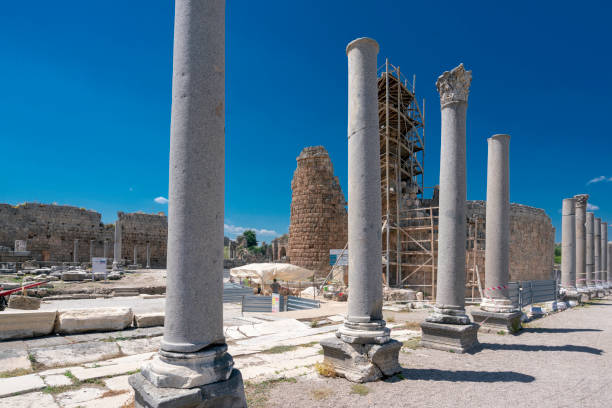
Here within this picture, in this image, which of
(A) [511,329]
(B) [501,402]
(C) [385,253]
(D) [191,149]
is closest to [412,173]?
(C) [385,253]

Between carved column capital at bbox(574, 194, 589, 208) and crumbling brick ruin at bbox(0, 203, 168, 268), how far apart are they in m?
31.8

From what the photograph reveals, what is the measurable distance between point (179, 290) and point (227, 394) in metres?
1.01

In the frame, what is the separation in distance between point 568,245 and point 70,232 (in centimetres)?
3451

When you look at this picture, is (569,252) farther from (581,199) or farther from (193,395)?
(193,395)

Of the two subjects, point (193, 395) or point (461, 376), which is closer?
point (193, 395)

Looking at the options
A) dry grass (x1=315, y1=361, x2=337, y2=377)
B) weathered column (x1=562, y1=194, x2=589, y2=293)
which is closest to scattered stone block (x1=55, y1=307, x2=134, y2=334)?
dry grass (x1=315, y1=361, x2=337, y2=377)

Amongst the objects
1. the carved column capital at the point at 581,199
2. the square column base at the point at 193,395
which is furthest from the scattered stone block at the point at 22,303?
the carved column capital at the point at 581,199

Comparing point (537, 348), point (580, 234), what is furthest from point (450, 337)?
point (580, 234)

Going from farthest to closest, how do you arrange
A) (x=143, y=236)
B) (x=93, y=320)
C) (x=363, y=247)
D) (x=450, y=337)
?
(x=143, y=236)
(x=93, y=320)
(x=450, y=337)
(x=363, y=247)

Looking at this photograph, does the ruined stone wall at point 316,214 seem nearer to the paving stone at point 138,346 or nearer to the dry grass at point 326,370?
the paving stone at point 138,346

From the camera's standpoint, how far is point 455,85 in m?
7.68

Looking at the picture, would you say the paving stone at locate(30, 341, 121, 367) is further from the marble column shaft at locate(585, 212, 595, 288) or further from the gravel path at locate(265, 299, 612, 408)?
the marble column shaft at locate(585, 212, 595, 288)

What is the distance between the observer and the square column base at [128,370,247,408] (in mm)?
3023

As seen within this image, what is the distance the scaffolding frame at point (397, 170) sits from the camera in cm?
1836
